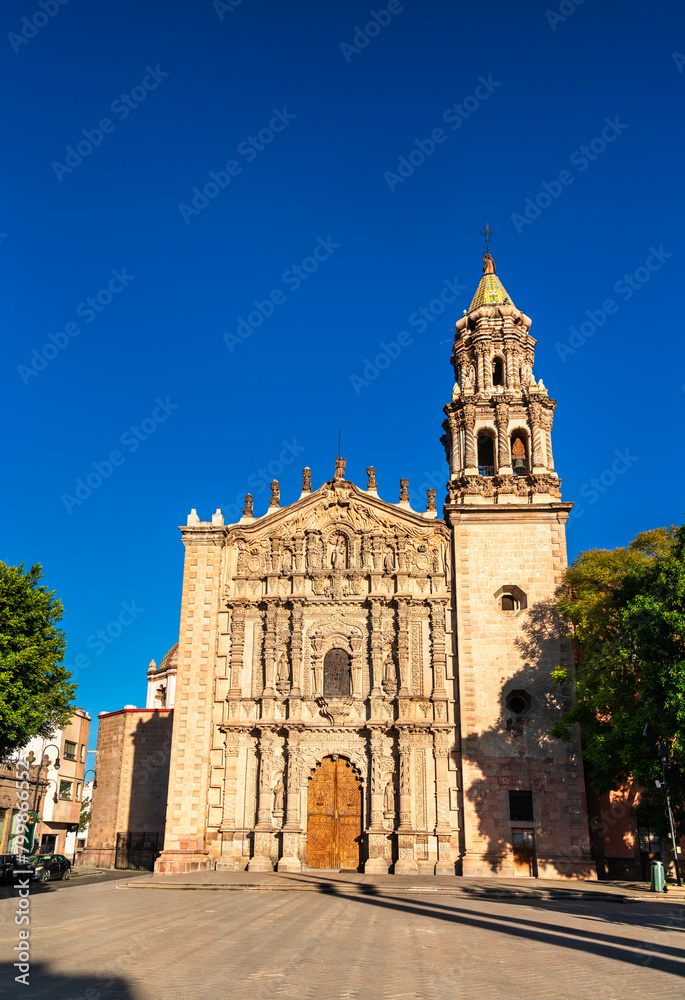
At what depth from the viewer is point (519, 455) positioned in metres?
41.7

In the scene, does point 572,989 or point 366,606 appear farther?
point 366,606

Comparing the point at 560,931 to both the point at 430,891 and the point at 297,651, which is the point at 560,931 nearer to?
the point at 430,891

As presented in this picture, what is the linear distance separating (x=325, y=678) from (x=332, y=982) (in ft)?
82.3

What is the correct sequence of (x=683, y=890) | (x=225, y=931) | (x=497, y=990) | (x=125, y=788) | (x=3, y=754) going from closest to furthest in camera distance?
(x=497, y=990), (x=225, y=931), (x=683, y=890), (x=3, y=754), (x=125, y=788)

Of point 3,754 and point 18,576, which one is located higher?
point 18,576

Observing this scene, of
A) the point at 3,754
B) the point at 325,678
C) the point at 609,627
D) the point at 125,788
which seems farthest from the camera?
the point at 125,788

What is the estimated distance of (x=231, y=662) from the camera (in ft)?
122

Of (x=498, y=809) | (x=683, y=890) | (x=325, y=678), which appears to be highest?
(x=325, y=678)

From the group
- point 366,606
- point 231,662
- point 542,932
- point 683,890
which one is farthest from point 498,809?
point 542,932

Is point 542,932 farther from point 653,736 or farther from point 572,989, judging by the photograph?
point 653,736

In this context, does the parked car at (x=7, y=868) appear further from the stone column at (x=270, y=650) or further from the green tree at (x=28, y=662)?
the stone column at (x=270, y=650)

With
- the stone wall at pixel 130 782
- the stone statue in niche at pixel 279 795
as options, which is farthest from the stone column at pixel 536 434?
the stone wall at pixel 130 782

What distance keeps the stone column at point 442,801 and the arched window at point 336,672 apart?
4.47 metres

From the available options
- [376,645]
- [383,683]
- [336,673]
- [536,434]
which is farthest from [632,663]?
[536,434]
